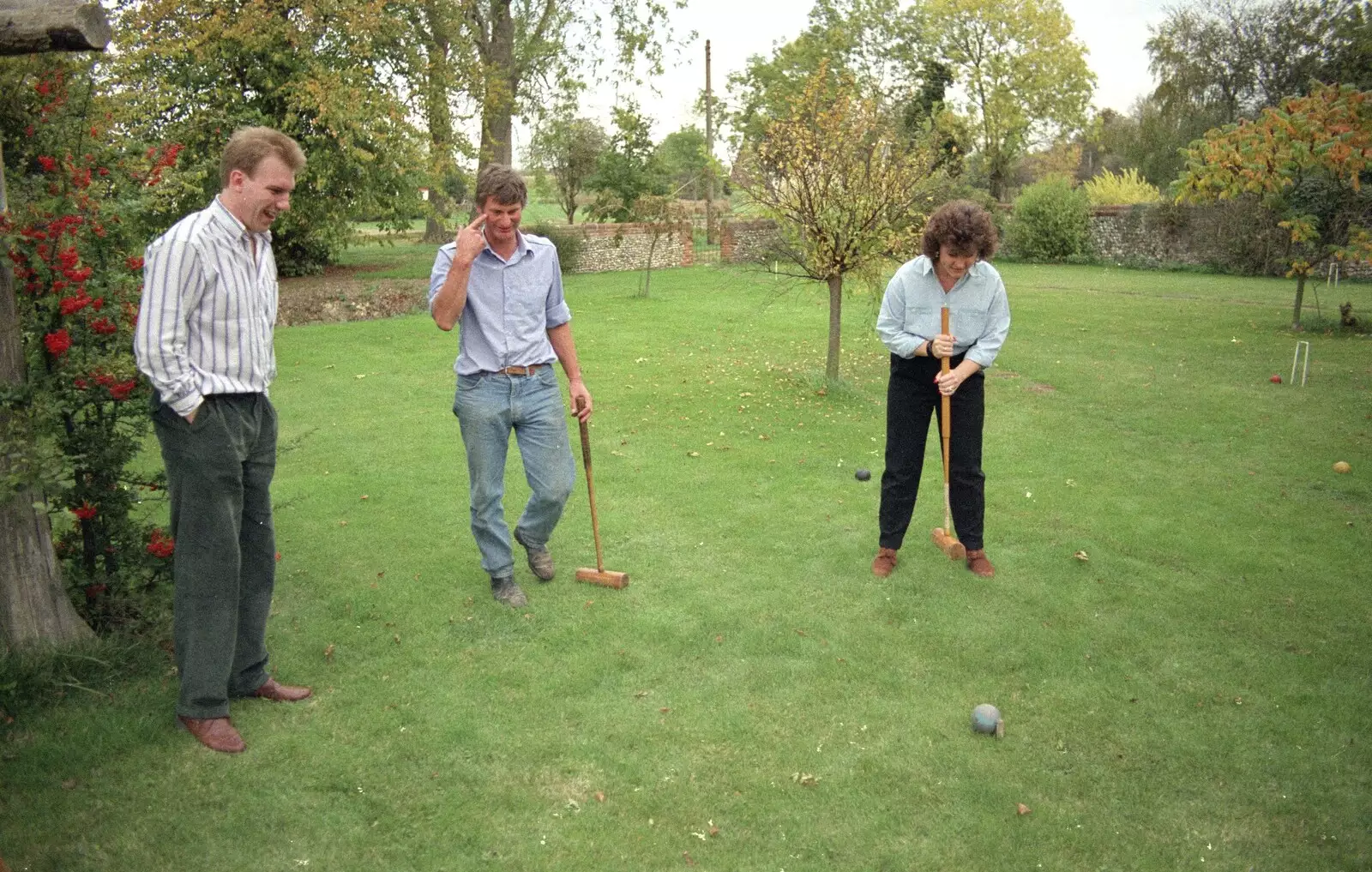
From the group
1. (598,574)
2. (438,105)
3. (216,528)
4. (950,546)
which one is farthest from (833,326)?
(438,105)

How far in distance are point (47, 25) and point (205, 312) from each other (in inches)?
46.6

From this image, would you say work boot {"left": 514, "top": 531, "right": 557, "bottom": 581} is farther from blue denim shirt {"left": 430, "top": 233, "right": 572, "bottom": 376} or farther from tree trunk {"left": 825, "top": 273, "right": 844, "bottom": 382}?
tree trunk {"left": 825, "top": 273, "right": 844, "bottom": 382}

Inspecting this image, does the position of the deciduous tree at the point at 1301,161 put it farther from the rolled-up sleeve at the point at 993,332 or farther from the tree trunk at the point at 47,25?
the tree trunk at the point at 47,25

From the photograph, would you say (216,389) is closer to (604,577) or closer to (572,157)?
(604,577)

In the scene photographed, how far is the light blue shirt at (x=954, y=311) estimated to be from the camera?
17.7 feet

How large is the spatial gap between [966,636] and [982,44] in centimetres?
5001

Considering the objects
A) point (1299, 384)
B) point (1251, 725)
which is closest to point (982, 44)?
point (1299, 384)

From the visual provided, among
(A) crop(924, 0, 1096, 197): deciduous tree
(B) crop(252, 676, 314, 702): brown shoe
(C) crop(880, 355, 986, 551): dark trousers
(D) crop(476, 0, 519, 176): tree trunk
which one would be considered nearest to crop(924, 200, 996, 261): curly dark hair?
(C) crop(880, 355, 986, 551): dark trousers

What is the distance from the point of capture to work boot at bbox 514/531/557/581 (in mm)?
5566

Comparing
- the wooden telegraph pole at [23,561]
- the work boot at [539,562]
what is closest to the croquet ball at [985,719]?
the work boot at [539,562]

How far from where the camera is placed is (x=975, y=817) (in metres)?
3.56

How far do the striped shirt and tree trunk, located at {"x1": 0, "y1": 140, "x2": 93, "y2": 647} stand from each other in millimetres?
1024

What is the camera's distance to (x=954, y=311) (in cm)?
543

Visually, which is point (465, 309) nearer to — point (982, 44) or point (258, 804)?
point (258, 804)
